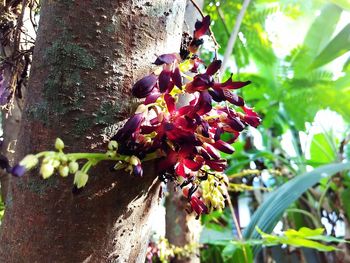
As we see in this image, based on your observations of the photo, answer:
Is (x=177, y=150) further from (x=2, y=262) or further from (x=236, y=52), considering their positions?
(x=236, y=52)

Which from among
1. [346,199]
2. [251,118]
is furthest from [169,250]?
[346,199]

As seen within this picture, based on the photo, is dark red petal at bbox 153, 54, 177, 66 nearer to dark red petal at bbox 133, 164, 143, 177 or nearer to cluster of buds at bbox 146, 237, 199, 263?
dark red petal at bbox 133, 164, 143, 177

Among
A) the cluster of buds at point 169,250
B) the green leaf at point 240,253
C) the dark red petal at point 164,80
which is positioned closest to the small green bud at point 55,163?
the dark red petal at point 164,80

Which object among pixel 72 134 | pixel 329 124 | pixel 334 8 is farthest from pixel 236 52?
pixel 72 134

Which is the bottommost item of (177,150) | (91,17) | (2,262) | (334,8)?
(2,262)

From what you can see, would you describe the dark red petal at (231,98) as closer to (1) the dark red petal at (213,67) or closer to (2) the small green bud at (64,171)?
(1) the dark red petal at (213,67)

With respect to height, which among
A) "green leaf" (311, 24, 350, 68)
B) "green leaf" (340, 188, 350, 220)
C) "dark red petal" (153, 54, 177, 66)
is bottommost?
"dark red petal" (153, 54, 177, 66)

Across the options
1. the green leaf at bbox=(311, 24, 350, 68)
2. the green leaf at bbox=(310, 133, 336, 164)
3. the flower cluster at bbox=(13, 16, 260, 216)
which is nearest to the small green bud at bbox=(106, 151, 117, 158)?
the flower cluster at bbox=(13, 16, 260, 216)
